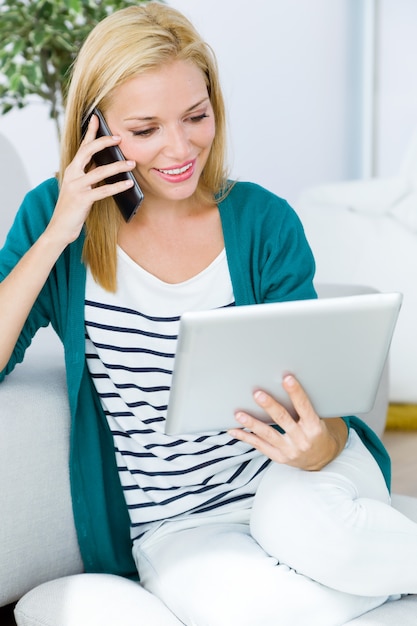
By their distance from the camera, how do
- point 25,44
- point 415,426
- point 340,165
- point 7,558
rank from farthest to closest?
point 340,165 → point 25,44 → point 415,426 → point 7,558

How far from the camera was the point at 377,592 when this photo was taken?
1.10 meters

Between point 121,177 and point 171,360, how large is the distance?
26 cm

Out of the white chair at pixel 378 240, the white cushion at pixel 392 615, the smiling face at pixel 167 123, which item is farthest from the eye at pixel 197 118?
the white chair at pixel 378 240

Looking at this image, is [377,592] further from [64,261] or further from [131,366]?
[64,261]

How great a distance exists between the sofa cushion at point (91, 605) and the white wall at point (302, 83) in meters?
2.88

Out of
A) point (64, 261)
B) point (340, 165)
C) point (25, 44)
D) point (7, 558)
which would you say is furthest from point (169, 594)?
point (340, 165)

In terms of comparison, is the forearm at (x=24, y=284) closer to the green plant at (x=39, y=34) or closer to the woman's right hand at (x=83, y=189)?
the woman's right hand at (x=83, y=189)

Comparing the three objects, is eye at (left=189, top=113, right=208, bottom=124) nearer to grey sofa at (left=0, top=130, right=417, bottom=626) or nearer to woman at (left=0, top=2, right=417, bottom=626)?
woman at (left=0, top=2, right=417, bottom=626)

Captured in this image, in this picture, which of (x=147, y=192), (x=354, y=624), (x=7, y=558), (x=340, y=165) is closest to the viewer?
(x=354, y=624)

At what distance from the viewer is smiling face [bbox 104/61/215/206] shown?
1177mm

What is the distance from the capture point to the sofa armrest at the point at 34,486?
46.9 inches

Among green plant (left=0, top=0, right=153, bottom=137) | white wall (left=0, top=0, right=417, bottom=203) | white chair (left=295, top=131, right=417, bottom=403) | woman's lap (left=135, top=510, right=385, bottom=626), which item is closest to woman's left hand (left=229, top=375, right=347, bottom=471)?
woman's lap (left=135, top=510, right=385, bottom=626)

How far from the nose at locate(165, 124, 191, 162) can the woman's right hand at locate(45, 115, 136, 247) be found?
0.05 metres

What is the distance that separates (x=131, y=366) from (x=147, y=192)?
257 millimetres
